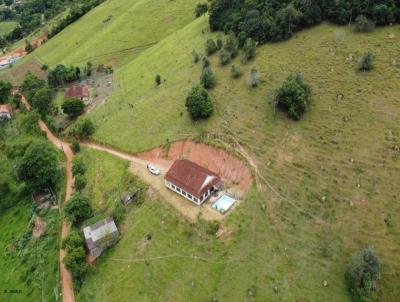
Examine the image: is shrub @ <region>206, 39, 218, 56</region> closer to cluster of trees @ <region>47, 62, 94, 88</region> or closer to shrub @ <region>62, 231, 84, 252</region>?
cluster of trees @ <region>47, 62, 94, 88</region>

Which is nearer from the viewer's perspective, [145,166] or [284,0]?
[145,166]

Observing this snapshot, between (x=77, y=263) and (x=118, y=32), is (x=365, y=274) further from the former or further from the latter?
(x=118, y=32)

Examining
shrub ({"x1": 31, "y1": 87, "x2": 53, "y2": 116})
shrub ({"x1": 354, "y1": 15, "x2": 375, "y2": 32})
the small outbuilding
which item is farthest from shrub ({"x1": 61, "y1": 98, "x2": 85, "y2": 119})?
shrub ({"x1": 354, "y1": 15, "x2": 375, "y2": 32})

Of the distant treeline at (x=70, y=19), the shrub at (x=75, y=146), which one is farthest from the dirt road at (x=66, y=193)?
the distant treeline at (x=70, y=19)

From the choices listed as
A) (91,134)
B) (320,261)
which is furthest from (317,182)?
(91,134)

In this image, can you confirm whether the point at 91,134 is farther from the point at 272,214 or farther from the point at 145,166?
the point at 272,214

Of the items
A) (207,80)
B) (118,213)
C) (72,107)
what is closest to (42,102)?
(72,107)
